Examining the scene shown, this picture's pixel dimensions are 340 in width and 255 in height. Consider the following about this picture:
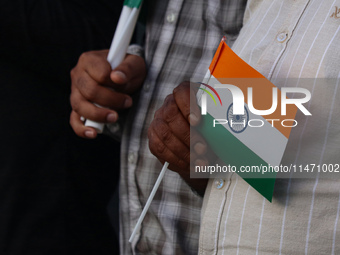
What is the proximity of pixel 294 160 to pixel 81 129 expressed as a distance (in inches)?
20.3

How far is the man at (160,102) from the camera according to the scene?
0.93 m

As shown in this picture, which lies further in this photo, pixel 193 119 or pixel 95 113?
pixel 95 113

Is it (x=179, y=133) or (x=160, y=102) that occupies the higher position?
(x=179, y=133)

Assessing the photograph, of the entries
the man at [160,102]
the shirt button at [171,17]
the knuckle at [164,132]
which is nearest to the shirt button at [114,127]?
the man at [160,102]

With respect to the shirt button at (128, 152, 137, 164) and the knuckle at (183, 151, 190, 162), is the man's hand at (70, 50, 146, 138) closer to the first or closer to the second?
the shirt button at (128, 152, 137, 164)

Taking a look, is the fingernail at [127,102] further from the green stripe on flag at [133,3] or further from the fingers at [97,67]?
the green stripe on flag at [133,3]

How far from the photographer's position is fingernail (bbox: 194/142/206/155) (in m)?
0.65

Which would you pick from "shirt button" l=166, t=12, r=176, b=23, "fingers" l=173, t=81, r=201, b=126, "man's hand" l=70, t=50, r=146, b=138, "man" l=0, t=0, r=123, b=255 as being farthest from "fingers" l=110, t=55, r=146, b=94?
"fingers" l=173, t=81, r=201, b=126

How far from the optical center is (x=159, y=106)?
971 mm

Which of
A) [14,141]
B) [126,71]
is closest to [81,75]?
[126,71]

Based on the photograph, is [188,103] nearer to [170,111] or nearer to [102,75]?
[170,111]

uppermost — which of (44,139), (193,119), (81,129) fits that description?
(193,119)

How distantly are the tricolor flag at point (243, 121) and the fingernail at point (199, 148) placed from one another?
0.5 inches

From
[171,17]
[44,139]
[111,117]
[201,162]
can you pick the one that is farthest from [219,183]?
[44,139]
